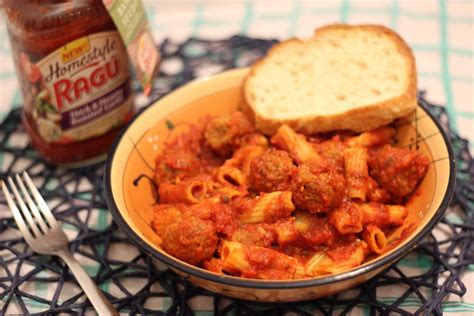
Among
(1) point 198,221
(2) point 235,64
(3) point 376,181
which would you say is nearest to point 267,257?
(1) point 198,221

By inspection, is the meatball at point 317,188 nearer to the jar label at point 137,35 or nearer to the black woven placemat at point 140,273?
the black woven placemat at point 140,273

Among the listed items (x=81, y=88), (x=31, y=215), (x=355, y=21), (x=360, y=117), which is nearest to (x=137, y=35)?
(x=81, y=88)

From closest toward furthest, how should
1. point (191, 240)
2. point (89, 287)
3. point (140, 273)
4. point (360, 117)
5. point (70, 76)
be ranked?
1. point (191, 240)
2. point (89, 287)
3. point (140, 273)
4. point (360, 117)
5. point (70, 76)

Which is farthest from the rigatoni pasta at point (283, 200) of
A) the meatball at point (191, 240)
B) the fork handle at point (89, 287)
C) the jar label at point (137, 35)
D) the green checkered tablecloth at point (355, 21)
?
the green checkered tablecloth at point (355, 21)

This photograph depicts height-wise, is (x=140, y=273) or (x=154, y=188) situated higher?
(x=154, y=188)

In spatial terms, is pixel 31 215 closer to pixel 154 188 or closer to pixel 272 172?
pixel 154 188
